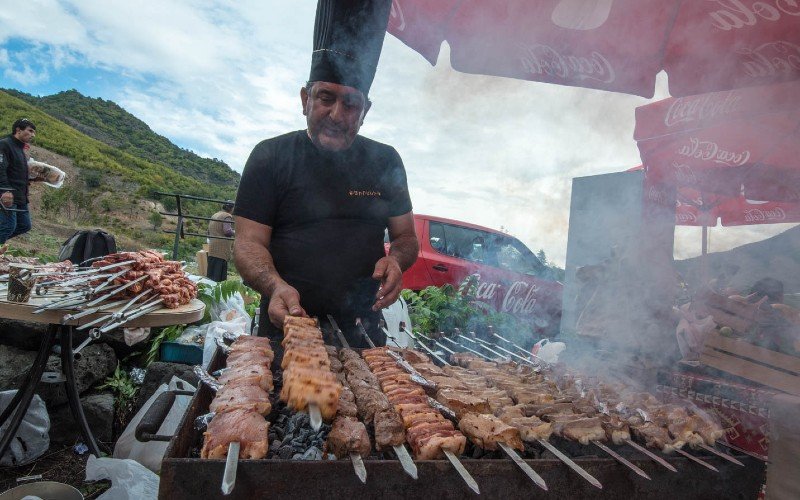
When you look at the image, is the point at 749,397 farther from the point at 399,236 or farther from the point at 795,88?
the point at 795,88

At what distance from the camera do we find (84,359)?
16.7ft

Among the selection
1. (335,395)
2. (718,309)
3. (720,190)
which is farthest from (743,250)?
(335,395)

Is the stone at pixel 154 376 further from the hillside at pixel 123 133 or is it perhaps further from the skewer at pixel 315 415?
the hillside at pixel 123 133

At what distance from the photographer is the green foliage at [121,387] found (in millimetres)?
5157

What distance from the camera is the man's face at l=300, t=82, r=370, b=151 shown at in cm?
328

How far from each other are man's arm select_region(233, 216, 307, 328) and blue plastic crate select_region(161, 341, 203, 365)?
279 cm

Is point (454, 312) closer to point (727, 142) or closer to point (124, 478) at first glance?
point (727, 142)

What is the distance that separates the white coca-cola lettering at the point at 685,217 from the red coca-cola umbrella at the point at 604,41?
7515mm

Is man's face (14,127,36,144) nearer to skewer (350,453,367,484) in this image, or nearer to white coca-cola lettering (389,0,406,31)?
white coca-cola lettering (389,0,406,31)

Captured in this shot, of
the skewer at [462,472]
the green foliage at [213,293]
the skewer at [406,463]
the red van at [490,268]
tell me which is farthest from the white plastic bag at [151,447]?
the red van at [490,268]

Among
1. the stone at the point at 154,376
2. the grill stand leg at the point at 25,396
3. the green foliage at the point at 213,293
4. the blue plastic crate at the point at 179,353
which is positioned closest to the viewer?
the grill stand leg at the point at 25,396

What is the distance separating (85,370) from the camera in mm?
5027

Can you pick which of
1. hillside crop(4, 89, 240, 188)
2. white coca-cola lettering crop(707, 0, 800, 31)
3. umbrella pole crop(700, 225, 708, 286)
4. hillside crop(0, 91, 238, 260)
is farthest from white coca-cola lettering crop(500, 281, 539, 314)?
hillside crop(4, 89, 240, 188)

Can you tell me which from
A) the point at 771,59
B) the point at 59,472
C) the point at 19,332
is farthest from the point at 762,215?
the point at 19,332
